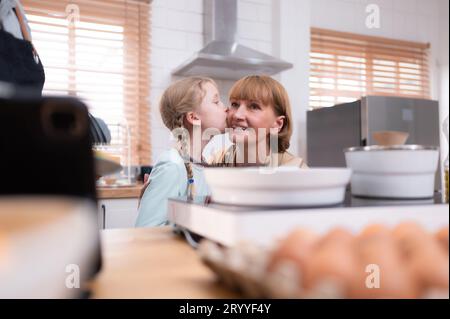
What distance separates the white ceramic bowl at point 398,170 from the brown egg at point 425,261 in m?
0.21

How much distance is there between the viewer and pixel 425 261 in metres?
0.40

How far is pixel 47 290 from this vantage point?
41 cm

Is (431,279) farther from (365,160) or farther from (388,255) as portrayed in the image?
(365,160)

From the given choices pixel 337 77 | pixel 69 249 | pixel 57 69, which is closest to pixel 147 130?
pixel 57 69

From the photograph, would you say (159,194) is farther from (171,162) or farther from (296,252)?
(296,252)

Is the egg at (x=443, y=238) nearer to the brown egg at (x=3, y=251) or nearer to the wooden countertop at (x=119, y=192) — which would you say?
the brown egg at (x=3, y=251)

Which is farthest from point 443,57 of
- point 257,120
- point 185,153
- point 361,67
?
point 185,153

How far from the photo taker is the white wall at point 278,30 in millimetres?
2887

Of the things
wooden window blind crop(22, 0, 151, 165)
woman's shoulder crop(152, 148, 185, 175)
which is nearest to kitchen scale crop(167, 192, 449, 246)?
woman's shoulder crop(152, 148, 185, 175)

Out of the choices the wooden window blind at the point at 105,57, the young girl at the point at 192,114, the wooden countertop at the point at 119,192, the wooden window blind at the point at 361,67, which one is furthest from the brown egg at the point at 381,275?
the wooden window blind at the point at 361,67

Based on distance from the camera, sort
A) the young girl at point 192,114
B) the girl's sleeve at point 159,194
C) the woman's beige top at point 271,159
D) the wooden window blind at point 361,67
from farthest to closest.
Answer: the wooden window blind at point 361,67 < the woman's beige top at point 271,159 < the young girl at point 192,114 < the girl's sleeve at point 159,194

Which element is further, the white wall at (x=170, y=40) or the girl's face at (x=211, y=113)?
the white wall at (x=170, y=40)

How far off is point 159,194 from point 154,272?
0.83 m

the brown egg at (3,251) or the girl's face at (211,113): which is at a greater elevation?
the girl's face at (211,113)
